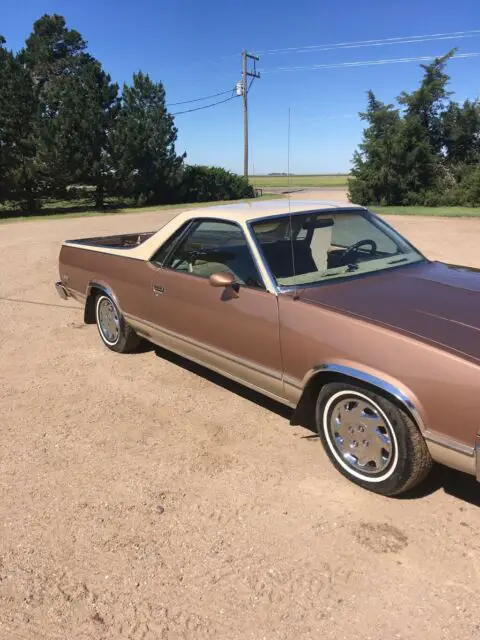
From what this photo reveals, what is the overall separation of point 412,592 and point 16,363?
422 centimetres

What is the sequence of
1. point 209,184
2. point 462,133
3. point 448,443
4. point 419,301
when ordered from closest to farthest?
point 448,443 < point 419,301 < point 462,133 < point 209,184

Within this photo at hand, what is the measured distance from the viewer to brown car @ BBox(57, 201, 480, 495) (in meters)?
2.56

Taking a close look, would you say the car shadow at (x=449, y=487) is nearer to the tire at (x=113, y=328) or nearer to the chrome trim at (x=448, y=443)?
the chrome trim at (x=448, y=443)

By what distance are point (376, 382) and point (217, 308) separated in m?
1.41

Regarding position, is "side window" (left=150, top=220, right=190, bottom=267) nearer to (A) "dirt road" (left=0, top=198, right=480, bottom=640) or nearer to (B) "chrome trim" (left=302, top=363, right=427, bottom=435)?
(A) "dirt road" (left=0, top=198, right=480, bottom=640)

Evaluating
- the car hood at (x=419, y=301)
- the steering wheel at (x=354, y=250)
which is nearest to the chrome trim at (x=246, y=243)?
the car hood at (x=419, y=301)

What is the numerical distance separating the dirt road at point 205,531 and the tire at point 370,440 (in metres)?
0.12

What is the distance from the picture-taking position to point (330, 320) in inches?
117

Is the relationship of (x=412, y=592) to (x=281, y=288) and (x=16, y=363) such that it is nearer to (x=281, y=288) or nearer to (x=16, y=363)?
(x=281, y=288)

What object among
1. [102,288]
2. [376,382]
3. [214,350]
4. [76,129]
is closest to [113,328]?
[102,288]

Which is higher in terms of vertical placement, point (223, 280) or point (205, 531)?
point (223, 280)

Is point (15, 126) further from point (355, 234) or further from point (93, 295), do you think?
point (355, 234)

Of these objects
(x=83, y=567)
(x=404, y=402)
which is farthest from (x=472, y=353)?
(x=83, y=567)

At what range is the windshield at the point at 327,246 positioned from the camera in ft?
11.8
